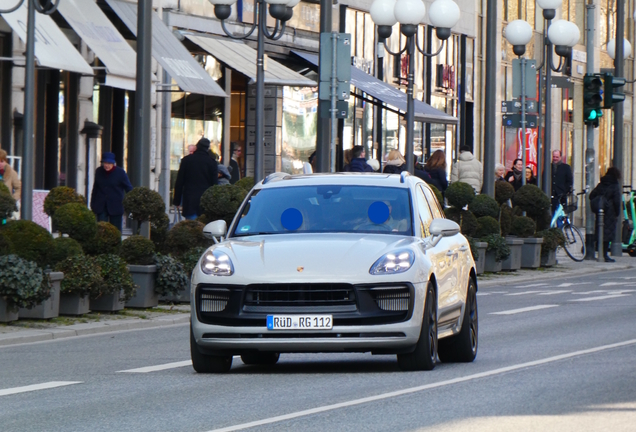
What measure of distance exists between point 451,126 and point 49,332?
3493cm

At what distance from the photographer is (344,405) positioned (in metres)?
9.57

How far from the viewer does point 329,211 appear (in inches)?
488

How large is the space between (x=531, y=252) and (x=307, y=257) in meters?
18.8

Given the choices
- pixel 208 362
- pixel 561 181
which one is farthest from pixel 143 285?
pixel 561 181

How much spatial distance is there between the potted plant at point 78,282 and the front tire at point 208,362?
531 cm

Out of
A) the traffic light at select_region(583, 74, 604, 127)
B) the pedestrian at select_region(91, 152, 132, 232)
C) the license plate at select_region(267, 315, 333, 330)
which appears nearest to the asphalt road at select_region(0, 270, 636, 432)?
the license plate at select_region(267, 315, 333, 330)

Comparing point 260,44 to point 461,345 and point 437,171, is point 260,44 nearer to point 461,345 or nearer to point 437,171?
point 437,171

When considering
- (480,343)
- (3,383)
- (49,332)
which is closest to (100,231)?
(49,332)

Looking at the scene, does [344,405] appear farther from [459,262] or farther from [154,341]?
[154,341]

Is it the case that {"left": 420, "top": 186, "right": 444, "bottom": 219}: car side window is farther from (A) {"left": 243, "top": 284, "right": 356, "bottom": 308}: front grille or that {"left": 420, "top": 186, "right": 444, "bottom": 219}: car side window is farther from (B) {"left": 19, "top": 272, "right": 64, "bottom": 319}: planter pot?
(B) {"left": 19, "top": 272, "right": 64, "bottom": 319}: planter pot

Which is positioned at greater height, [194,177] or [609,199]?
[194,177]

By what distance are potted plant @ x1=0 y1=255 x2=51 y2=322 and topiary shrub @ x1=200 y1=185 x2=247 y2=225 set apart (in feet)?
14.7

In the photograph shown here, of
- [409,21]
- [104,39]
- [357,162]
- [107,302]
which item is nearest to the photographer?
[107,302]

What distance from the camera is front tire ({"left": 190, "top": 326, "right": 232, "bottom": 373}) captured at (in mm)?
11859
